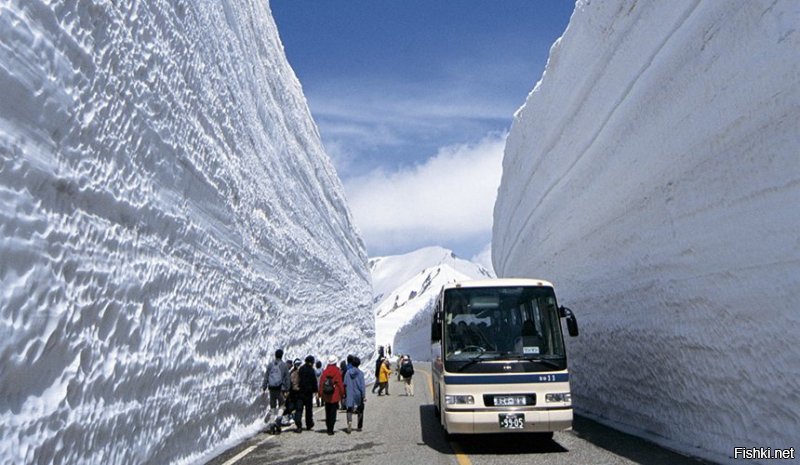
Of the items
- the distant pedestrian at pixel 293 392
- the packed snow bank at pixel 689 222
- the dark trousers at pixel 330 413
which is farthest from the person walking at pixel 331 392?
the packed snow bank at pixel 689 222

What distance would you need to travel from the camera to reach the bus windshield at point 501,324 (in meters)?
8.40

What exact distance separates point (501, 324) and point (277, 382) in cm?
527

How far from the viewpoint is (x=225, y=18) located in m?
13.3

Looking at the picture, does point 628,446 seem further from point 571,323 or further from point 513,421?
point 571,323

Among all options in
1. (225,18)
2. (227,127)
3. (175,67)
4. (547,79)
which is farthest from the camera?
(547,79)

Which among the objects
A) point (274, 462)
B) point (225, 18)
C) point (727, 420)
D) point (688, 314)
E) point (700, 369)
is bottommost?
point (274, 462)

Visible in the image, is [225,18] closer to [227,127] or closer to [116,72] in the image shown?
[227,127]

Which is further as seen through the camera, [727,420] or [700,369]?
[700,369]

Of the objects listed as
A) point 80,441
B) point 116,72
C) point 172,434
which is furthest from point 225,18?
point 80,441

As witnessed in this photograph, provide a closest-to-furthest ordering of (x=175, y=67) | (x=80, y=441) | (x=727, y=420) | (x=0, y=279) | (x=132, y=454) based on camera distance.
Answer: (x=0, y=279) → (x=80, y=441) → (x=132, y=454) → (x=727, y=420) → (x=175, y=67)

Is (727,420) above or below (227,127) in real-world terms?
below

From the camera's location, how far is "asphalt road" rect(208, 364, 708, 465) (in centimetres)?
754

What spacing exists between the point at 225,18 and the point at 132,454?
32.0ft

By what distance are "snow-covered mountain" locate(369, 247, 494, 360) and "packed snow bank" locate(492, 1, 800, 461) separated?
3.24 metres
